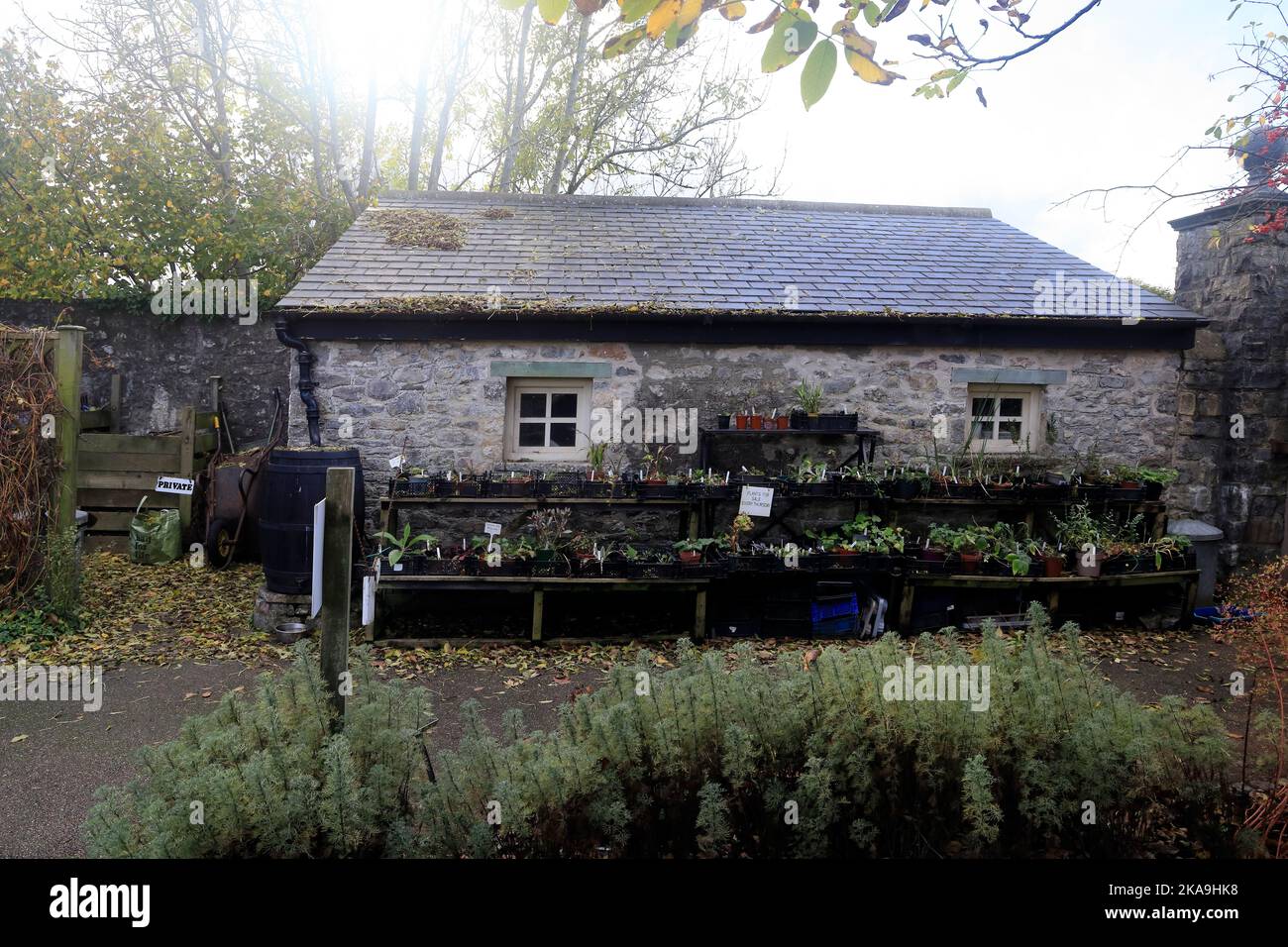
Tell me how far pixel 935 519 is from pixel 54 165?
1256 centimetres

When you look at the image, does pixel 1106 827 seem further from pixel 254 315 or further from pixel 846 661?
pixel 254 315

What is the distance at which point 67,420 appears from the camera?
6.17 m

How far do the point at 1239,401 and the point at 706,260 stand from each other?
5.49m

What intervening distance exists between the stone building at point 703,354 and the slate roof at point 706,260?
0.14 feet

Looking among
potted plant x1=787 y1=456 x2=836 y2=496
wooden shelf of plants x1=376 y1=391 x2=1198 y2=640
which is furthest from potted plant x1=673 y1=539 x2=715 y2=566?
potted plant x1=787 y1=456 x2=836 y2=496

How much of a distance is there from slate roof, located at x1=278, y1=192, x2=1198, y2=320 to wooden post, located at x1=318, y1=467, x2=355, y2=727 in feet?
15.3

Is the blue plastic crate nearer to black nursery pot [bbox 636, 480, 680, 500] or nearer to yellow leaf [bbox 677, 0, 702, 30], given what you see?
black nursery pot [bbox 636, 480, 680, 500]

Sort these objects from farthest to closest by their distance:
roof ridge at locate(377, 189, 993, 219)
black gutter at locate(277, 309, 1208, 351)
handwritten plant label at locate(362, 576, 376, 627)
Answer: roof ridge at locate(377, 189, 993, 219) < black gutter at locate(277, 309, 1208, 351) < handwritten plant label at locate(362, 576, 376, 627)

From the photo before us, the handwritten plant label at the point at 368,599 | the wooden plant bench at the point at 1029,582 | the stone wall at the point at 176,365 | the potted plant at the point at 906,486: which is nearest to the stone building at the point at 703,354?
the potted plant at the point at 906,486

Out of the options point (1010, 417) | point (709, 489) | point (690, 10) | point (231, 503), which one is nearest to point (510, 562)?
point (709, 489)

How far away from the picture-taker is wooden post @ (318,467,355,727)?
292 centimetres

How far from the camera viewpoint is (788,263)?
28.5 feet

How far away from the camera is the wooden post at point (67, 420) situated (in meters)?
6.16

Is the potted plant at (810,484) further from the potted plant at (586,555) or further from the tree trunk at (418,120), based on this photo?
the tree trunk at (418,120)
